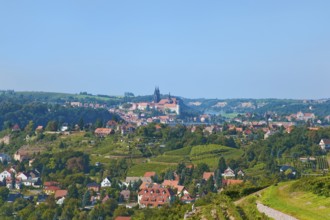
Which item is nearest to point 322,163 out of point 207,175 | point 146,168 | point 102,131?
point 207,175

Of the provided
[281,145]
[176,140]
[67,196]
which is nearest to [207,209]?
[67,196]

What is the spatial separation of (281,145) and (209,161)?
1037 cm

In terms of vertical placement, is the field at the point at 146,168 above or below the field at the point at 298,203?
below

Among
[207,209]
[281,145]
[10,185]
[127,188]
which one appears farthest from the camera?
[281,145]

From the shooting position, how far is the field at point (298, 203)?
2047cm

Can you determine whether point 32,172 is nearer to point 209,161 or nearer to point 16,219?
point 209,161

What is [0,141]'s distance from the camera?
341 feet

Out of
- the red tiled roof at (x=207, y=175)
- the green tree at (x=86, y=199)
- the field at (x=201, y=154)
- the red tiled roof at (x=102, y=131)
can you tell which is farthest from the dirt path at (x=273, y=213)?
the red tiled roof at (x=102, y=131)

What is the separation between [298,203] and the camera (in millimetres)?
22844

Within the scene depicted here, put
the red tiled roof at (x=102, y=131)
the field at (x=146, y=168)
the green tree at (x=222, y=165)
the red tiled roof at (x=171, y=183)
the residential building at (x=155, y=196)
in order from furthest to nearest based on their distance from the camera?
the red tiled roof at (x=102, y=131), the field at (x=146, y=168), the green tree at (x=222, y=165), the red tiled roof at (x=171, y=183), the residential building at (x=155, y=196)

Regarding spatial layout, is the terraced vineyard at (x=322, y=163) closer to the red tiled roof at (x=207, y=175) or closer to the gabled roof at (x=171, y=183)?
the red tiled roof at (x=207, y=175)

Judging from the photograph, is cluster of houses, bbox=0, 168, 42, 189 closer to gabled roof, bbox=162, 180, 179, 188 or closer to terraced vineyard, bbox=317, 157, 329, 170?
gabled roof, bbox=162, 180, 179, 188

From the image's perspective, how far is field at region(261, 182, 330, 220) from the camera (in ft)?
67.2

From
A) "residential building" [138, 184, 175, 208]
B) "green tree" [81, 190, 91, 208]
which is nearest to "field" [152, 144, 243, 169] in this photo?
"residential building" [138, 184, 175, 208]
